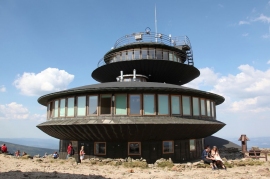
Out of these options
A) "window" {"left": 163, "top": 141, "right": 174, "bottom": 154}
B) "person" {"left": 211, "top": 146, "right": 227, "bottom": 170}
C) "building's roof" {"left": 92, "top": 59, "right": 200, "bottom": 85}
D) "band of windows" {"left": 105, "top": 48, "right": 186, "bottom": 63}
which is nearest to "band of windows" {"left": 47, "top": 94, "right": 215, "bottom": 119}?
"window" {"left": 163, "top": 141, "right": 174, "bottom": 154}

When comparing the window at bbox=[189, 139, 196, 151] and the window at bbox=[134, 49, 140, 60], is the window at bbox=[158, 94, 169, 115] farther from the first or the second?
the window at bbox=[134, 49, 140, 60]

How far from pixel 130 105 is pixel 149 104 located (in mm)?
1562

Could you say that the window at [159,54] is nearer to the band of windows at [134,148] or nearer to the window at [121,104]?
the window at [121,104]

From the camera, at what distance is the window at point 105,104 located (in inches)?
758

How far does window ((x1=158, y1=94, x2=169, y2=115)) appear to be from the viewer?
19.4m

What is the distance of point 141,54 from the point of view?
30.6 meters

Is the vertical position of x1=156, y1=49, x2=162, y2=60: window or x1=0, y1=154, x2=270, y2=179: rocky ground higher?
x1=156, y1=49, x2=162, y2=60: window

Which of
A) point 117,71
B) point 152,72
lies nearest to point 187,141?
point 152,72

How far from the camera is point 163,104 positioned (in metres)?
19.6

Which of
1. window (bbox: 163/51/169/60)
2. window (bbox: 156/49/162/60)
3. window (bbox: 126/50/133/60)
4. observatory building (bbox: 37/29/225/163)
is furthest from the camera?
window (bbox: 163/51/169/60)

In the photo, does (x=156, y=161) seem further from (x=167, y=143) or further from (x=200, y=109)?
(x=200, y=109)

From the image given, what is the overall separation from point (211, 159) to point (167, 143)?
196 inches

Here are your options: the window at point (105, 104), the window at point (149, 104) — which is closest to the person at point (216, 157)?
the window at point (149, 104)

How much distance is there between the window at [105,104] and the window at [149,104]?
2889mm
